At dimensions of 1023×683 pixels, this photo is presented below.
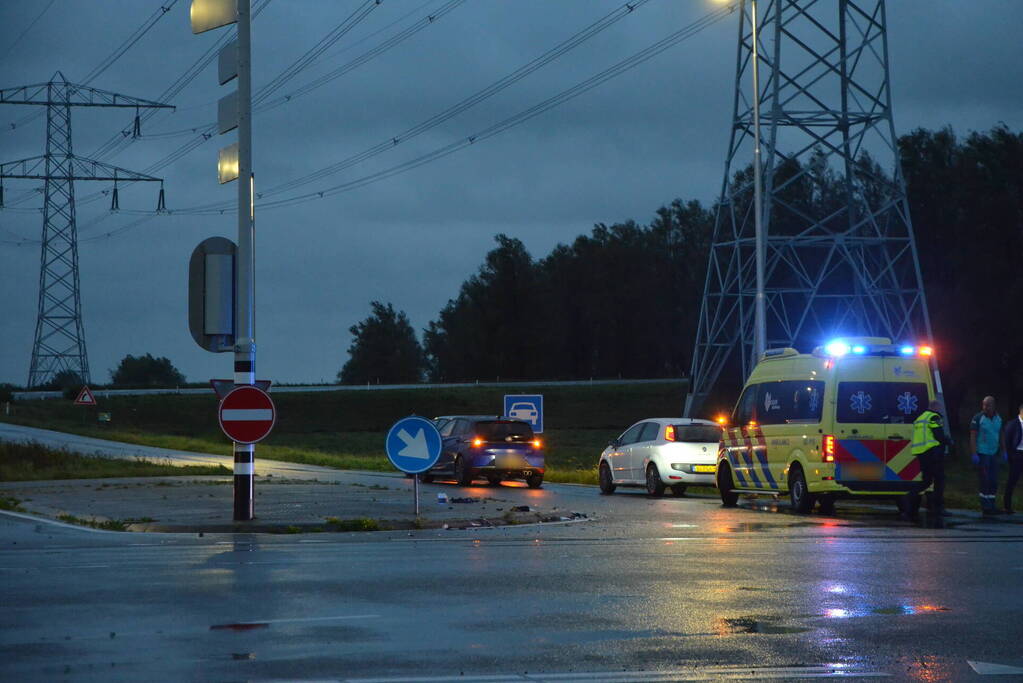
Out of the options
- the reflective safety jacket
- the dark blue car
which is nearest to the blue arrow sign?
the reflective safety jacket

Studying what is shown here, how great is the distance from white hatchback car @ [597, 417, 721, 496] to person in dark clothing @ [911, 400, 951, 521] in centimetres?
666

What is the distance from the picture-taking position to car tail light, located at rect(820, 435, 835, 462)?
75.7ft

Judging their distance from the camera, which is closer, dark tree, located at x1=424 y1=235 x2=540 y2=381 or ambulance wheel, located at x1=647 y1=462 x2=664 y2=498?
ambulance wheel, located at x1=647 y1=462 x2=664 y2=498

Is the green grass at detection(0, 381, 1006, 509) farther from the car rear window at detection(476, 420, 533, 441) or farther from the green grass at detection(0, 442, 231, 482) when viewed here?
the car rear window at detection(476, 420, 533, 441)

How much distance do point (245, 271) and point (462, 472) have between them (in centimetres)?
1397

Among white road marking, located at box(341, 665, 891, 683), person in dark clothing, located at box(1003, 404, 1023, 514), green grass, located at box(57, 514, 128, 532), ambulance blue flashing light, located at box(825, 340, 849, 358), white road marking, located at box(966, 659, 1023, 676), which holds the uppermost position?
ambulance blue flashing light, located at box(825, 340, 849, 358)

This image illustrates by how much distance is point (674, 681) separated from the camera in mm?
8281

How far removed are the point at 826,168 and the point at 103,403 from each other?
4578 cm

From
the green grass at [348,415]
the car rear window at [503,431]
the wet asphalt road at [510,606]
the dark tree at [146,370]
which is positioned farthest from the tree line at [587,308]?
the wet asphalt road at [510,606]

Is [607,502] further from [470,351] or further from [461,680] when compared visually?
[470,351]

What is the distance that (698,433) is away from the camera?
2964cm

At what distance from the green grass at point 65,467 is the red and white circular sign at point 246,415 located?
15333 millimetres

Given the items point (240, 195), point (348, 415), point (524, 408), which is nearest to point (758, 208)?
point (524, 408)

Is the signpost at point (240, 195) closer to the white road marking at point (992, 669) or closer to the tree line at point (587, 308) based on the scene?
the white road marking at point (992, 669)
